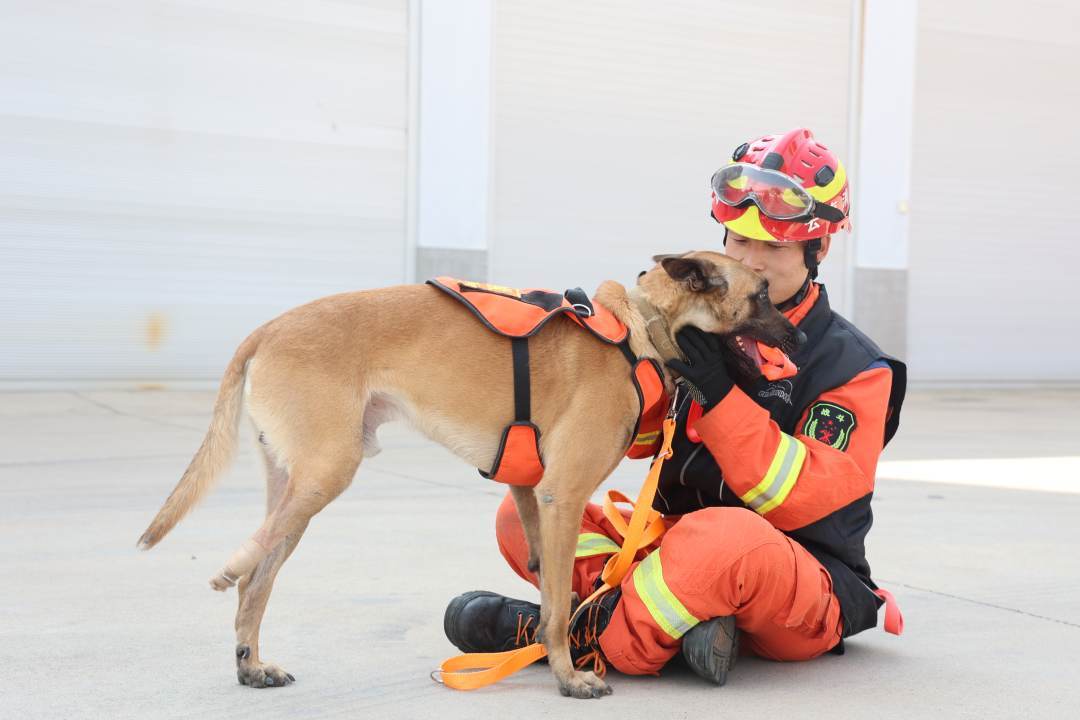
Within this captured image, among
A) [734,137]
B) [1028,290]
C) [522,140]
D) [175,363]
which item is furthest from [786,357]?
[1028,290]

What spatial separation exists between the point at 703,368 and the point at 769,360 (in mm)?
262

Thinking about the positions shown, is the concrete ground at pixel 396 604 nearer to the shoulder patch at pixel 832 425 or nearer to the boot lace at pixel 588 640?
the boot lace at pixel 588 640

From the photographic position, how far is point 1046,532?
5.42m

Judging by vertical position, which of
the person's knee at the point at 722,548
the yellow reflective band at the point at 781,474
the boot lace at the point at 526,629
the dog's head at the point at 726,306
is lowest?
the boot lace at the point at 526,629

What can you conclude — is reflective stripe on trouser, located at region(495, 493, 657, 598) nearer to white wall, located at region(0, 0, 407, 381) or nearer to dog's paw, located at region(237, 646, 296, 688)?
dog's paw, located at region(237, 646, 296, 688)

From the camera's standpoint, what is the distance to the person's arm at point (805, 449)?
2.97 m

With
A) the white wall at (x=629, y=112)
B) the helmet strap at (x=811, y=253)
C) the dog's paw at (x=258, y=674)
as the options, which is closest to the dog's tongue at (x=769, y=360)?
the helmet strap at (x=811, y=253)

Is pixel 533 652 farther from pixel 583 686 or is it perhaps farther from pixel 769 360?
pixel 769 360

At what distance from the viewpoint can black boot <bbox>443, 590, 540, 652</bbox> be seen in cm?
322

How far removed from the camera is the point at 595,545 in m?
3.48

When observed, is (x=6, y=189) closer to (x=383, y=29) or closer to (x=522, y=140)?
(x=383, y=29)

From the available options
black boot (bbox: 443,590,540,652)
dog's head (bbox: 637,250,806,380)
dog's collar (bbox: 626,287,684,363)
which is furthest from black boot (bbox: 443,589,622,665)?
dog's head (bbox: 637,250,806,380)

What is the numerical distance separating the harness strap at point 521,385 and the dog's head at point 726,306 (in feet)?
1.42

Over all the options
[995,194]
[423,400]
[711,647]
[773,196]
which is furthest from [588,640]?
[995,194]
